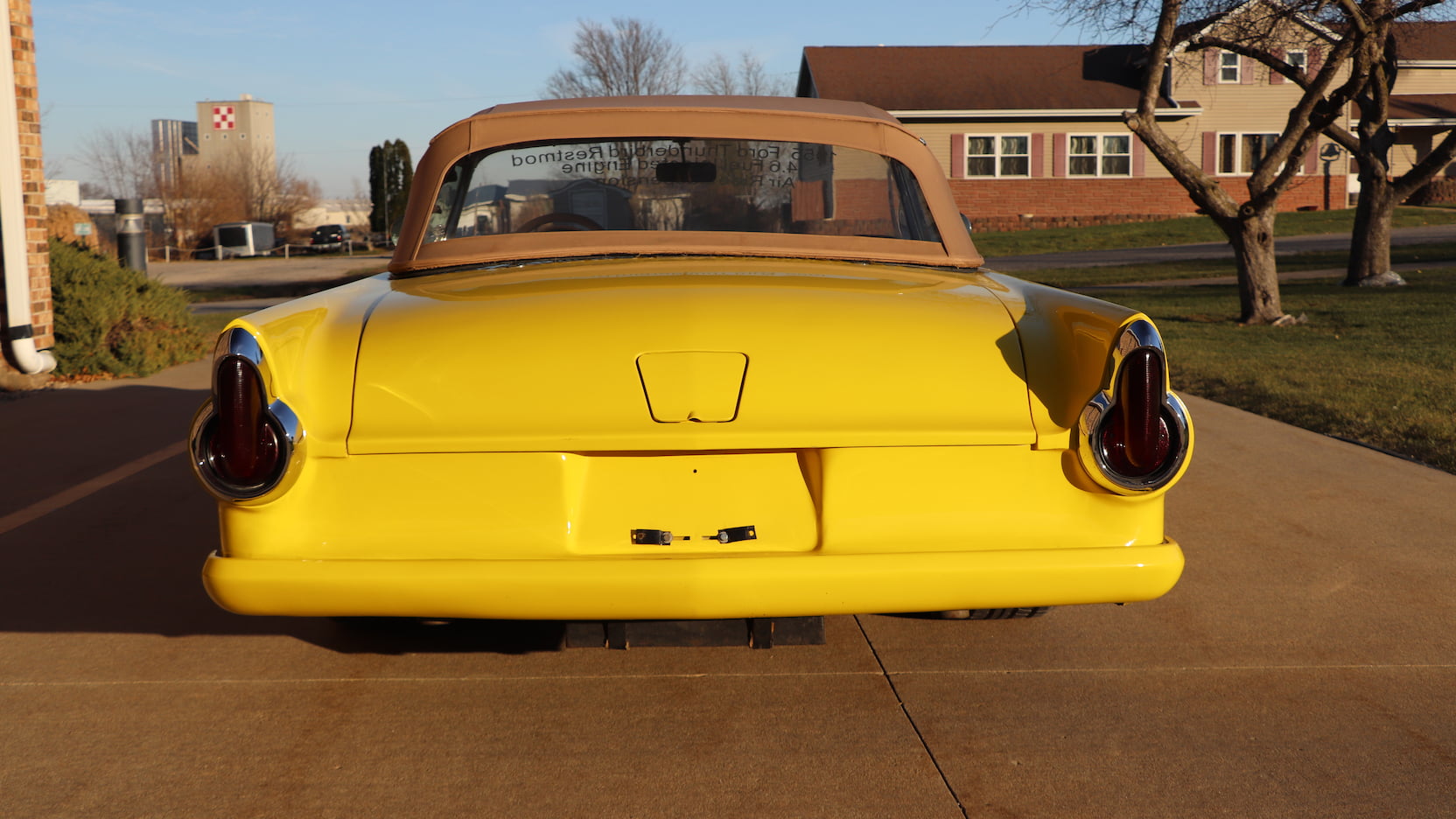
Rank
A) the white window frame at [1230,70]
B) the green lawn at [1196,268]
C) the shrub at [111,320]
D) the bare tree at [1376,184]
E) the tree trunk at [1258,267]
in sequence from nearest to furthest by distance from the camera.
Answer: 1. the shrub at [111,320]
2. the tree trunk at [1258,267]
3. the bare tree at [1376,184]
4. the green lawn at [1196,268]
5. the white window frame at [1230,70]

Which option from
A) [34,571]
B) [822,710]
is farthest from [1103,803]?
[34,571]

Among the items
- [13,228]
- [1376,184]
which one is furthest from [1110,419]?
[1376,184]

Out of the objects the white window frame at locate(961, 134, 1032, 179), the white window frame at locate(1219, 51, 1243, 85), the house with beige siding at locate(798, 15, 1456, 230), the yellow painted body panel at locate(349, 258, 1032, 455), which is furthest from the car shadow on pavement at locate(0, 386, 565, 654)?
the white window frame at locate(1219, 51, 1243, 85)

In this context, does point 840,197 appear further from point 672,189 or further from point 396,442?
point 396,442

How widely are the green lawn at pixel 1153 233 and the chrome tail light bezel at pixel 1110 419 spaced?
25061 millimetres

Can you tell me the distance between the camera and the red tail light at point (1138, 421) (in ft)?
8.93

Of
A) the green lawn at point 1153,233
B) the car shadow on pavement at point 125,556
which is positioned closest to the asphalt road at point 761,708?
the car shadow on pavement at point 125,556

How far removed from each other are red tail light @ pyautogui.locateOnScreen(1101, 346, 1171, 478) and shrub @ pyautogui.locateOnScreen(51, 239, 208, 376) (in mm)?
8910

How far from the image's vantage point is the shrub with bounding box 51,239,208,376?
948 centimetres

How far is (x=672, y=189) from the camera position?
12.9 feet

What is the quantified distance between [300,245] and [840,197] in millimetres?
50472

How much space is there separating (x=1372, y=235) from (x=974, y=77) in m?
21.6

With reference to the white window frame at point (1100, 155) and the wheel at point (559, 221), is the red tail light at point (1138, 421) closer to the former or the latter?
the wheel at point (559, 221)

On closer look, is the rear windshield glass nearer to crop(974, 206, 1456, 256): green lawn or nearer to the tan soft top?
the tan soft top
